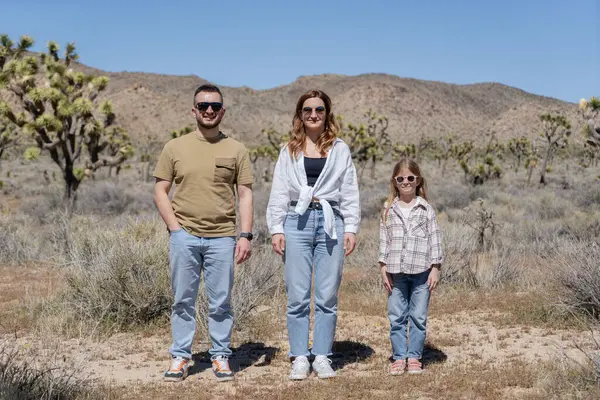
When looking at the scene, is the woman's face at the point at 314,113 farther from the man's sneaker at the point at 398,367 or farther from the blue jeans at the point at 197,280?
the man's sneaker at the point at 398,367

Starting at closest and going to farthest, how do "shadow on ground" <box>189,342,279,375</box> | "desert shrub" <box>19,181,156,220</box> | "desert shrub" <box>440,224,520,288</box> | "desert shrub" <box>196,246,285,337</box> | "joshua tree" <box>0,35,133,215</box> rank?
"shadow on ground" <box>189,342,279,375</box>
"desert shrub" <box>196,246,285,337</box>
"desert shrub" <box>440,224,520,288</box>
"joshua tree" <box>0,35,133,215</box>
"desert shrub" <box>19,181,156,220</box>

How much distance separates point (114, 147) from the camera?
31766 mm

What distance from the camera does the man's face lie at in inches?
177

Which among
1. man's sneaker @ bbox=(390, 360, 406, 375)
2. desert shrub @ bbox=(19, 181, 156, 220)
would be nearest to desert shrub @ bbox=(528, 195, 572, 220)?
desert shrub @ bbox=(19, 181, 156, 220)

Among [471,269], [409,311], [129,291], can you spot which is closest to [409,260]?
[409,311]

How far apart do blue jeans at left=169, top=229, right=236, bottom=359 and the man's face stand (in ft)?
2.58

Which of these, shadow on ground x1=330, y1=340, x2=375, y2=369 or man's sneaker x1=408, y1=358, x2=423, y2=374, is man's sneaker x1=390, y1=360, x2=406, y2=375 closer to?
man's sneaker x1=408, y1=358, x2=423, y2=374

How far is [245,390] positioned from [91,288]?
106 inches

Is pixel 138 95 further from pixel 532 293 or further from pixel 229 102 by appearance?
pixel 532 293

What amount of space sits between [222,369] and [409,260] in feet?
5.13

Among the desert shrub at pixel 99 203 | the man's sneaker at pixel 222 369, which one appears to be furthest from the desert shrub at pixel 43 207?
the man's sneaker at pixel 222 369

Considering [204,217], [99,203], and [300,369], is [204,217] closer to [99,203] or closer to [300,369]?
[300,369]

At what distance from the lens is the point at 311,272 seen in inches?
178

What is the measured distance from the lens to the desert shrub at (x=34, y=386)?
11.3 feet
